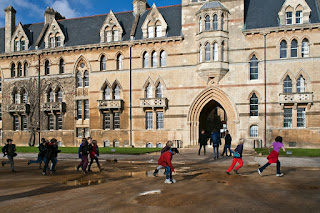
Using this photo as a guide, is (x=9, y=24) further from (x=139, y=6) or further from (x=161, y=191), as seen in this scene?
(x=161, y=191)

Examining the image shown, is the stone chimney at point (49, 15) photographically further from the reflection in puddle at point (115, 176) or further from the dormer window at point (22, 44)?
the reflection in puddle at point (115, 176)

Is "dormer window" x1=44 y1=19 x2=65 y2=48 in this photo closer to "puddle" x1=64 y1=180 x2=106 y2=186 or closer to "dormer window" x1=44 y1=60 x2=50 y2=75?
"dormer window" x1=44 y1=60 x2=50 y2=75

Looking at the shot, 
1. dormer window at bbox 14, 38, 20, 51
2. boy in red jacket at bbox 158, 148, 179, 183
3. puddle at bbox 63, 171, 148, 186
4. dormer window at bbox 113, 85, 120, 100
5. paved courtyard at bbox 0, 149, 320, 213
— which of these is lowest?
puddle at bbox 63, 171, 148, 186

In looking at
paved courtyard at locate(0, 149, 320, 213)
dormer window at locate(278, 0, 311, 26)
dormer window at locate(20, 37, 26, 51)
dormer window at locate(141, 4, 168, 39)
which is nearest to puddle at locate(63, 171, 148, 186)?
paved courtyard at locate(0, 149, 320, 213)

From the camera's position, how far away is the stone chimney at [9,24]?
128 feet

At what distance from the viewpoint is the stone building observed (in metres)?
29.4

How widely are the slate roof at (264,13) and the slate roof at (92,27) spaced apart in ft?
22.7

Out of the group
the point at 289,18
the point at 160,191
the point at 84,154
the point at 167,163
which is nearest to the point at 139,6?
the point at 289,18

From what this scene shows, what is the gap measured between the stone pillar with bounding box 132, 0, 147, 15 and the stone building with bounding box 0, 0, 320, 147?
112mm

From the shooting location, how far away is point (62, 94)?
36.8m

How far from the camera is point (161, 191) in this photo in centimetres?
1056

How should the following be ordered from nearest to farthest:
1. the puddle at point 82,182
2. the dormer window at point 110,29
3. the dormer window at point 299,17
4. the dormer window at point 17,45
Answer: the puddle at point 82,182 → the dormer window at point 299,17 → the dormer window at point 110,29 → the dormer window at point 17,45

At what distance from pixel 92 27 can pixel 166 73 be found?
1122cm

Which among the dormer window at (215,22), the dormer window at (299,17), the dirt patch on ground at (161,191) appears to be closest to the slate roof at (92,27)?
the dormer window at (215,22)
